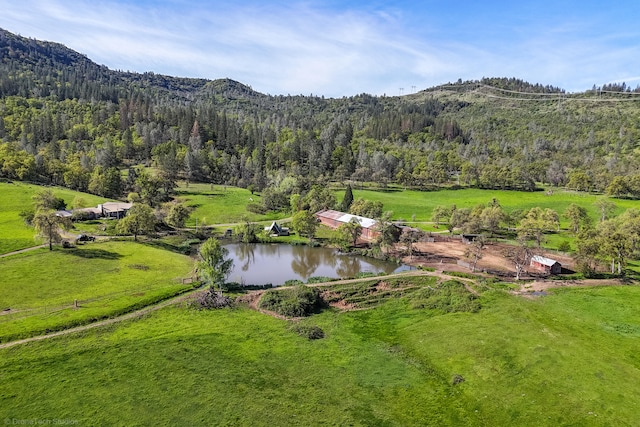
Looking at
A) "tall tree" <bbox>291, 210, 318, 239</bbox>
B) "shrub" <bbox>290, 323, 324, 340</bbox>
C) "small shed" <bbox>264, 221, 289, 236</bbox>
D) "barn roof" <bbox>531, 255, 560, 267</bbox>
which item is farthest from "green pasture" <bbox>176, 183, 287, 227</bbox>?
"barn roof" <bbox>531, 255, 560, 267</bbox>

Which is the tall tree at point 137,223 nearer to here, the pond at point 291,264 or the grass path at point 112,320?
the pond at point 291,264

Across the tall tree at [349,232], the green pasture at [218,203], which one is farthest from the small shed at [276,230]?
the green pasture at [218,203]

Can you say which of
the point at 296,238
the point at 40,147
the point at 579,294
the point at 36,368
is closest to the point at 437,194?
the point at 296,238

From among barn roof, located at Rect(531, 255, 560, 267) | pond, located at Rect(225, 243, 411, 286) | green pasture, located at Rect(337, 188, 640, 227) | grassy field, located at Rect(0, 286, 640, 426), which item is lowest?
pond, located at Rect(225, 243, 411, 286)

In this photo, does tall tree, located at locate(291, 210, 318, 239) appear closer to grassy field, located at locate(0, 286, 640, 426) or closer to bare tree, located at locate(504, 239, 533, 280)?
bare tree, located at locate(504, 239, 533, 280)

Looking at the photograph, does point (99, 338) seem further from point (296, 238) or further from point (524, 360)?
point (296, 238)

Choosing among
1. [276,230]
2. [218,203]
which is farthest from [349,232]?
[218,203]
